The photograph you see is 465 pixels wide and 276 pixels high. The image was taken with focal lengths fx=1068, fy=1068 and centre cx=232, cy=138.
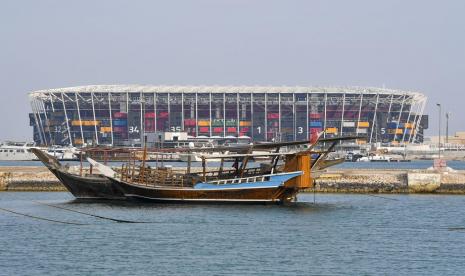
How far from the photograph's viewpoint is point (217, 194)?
62.7 metres

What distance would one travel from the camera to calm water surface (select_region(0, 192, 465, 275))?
1550 inches

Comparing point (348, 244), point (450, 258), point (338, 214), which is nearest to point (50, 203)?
point (338, 214)

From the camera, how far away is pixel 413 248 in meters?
44.9

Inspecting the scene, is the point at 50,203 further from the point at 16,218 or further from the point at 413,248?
the point at 413,248

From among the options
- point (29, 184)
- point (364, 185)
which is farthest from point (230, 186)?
point (29, 184)

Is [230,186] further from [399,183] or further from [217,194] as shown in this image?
[399,183]

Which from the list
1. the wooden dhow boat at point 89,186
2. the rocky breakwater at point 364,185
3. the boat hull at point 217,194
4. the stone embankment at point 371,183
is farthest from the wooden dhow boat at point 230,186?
the stone embankment at point 371,183

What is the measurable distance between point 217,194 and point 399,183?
19202 mm

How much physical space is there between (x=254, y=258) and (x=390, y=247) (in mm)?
6932

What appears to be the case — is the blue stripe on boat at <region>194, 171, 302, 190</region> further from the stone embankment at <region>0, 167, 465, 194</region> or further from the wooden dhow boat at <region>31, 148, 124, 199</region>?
the stone embankment at <region>0, 167, 465, 194</region>

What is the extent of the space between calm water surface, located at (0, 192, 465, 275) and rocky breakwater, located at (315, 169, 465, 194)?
357 inches

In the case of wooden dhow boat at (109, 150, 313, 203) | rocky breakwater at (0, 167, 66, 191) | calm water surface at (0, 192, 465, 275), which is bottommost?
calm water surface at (0, 192, 465, 275)

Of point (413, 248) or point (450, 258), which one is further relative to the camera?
point (413, 248)

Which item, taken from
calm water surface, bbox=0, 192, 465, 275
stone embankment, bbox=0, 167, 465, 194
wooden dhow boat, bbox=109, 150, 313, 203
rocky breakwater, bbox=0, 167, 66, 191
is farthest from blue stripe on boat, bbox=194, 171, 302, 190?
rocky breakwater, bbox=0, 167, 66, 191
